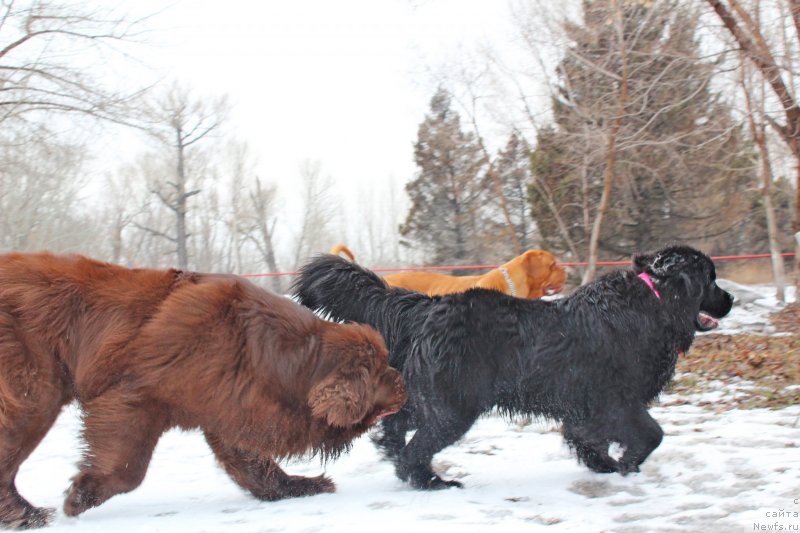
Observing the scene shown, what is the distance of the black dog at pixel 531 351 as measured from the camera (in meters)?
4.15

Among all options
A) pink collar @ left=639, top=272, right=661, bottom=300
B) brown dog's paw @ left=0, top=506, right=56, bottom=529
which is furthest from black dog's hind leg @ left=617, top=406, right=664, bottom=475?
brown dog's paw @ left=0, top=506, right=56, bottom=529

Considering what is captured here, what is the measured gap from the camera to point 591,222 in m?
23.0

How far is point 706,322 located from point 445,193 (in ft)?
78.3

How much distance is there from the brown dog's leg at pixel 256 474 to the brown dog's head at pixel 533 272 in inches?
193

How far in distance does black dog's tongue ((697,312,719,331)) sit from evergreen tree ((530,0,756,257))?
299 inches

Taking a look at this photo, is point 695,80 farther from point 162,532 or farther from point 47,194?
point 47,194

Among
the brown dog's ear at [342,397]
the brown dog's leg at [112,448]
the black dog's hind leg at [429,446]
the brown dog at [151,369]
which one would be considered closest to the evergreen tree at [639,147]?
the black dog's hind leg at [429,446]

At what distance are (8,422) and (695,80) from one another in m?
12.0

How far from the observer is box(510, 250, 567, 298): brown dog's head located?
27.8 feet

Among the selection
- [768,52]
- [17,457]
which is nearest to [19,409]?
[17,457]

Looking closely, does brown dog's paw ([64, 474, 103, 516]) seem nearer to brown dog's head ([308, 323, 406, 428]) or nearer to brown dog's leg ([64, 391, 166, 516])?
brown dog's leg ([64, 391, 166, 516])

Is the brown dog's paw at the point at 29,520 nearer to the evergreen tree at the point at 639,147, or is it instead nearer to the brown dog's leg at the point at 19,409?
the brown dog's leg at the point at 19,409

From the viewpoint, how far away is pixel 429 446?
4.15 meters

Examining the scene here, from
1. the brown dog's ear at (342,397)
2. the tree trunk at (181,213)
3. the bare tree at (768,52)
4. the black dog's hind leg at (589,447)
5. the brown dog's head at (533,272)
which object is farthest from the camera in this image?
the tree trunk at (181,213)
